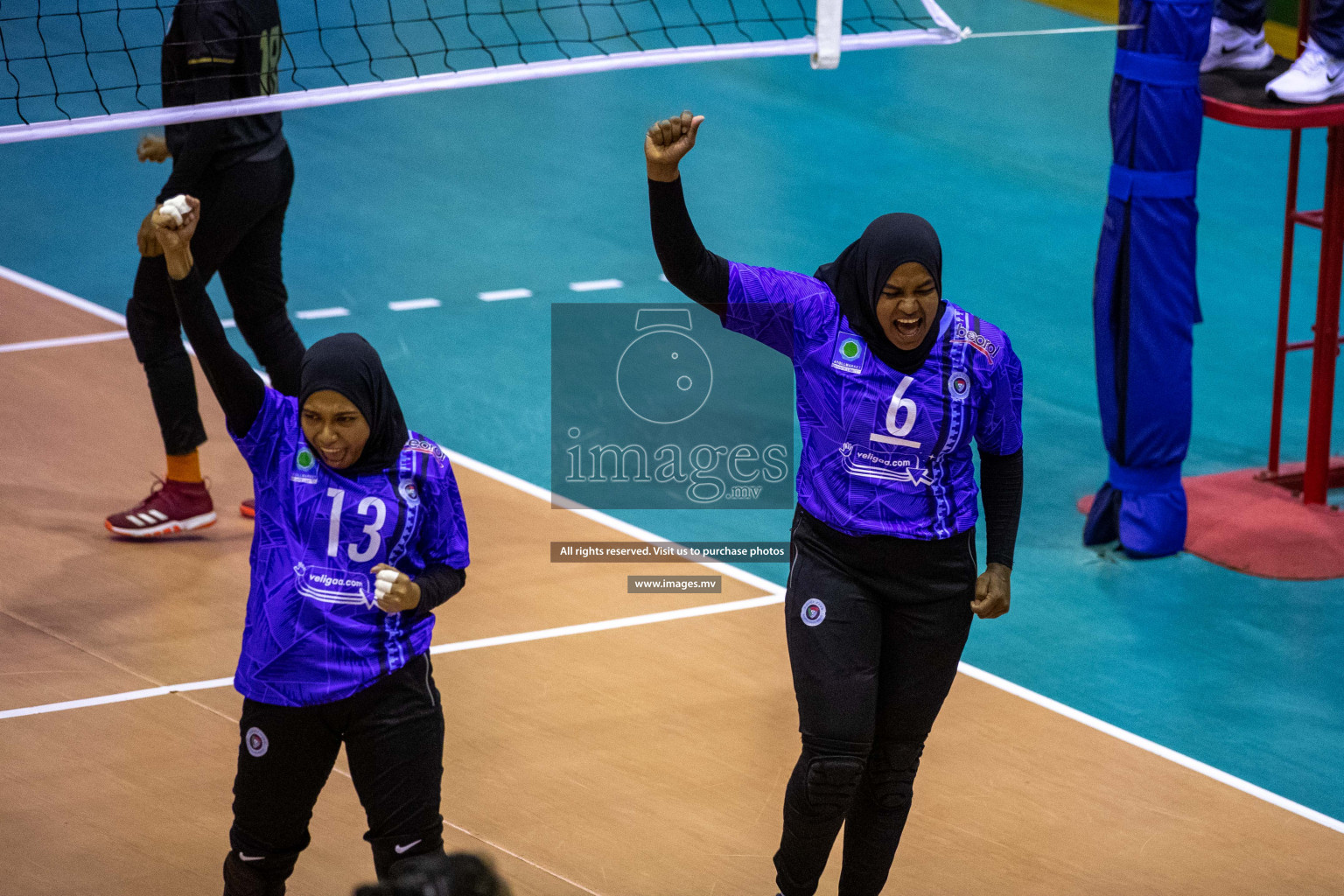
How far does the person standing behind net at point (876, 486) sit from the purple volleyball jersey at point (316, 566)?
1.01m

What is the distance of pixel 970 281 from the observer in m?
11.2

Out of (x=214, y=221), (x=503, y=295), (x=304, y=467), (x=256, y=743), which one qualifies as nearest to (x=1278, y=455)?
(x=503, y=295)

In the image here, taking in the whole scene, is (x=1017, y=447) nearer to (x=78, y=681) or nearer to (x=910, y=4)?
(x=78, y=681)

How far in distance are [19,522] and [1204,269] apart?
800 centimetres

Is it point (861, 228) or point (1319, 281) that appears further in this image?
point (861, 228)

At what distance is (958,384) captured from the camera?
453cm

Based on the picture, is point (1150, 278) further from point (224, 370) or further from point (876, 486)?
point (224, 370)

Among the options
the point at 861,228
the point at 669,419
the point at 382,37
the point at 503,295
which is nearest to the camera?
the point at 669,419

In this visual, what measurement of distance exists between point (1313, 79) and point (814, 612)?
14.1 feet

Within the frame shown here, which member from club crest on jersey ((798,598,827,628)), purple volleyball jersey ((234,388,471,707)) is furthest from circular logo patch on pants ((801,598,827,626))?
purple volleyball jersey ((234,388,471,707))

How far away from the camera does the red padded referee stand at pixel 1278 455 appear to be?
7.73 metres

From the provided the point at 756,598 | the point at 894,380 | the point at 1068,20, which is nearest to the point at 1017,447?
the point at 894,380

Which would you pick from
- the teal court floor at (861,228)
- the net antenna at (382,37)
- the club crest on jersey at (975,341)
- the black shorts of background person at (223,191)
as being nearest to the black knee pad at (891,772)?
the club crest on jersey at (975,341)

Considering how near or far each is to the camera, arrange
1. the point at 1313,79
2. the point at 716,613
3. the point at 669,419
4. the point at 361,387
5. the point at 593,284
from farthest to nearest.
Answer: the point at 593,284, the point at 669,419, the point at 1313,79, the point at 716,613, the point at 361,387
